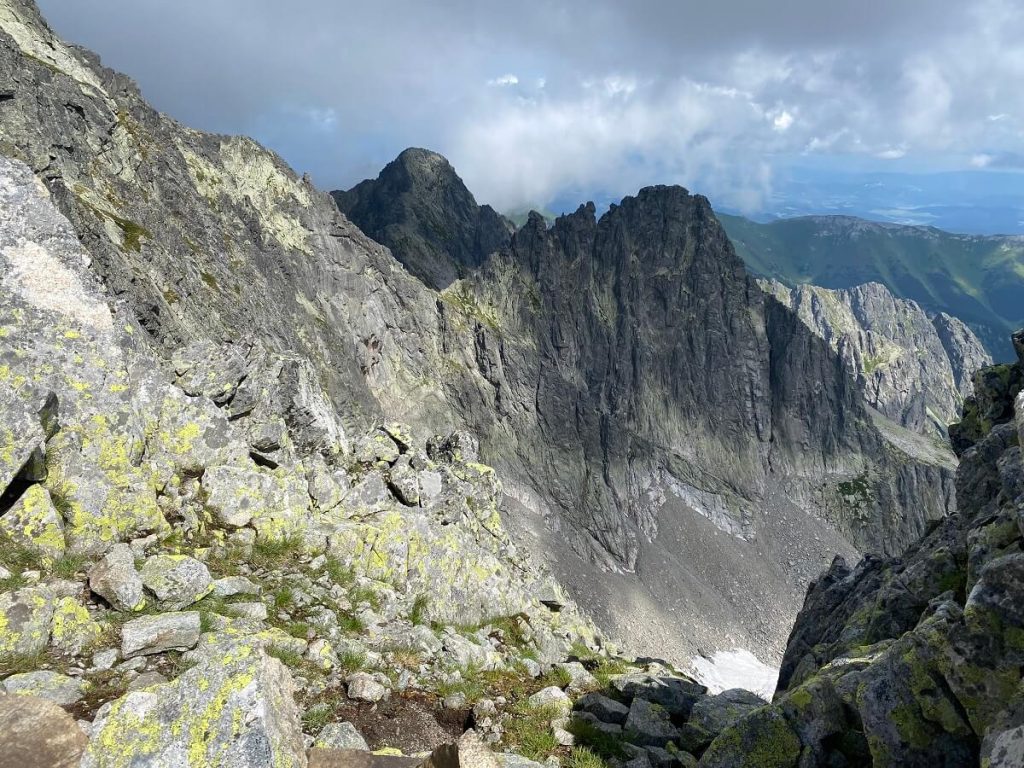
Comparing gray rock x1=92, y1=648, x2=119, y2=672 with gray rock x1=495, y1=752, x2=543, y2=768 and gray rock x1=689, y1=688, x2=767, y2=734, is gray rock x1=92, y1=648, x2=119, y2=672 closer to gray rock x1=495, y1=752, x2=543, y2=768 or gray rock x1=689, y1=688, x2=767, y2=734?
gray rock x1=495, y1=752, x2=543, y2=768

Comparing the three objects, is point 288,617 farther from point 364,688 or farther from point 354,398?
point 354,398

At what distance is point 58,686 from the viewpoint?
8.46 m

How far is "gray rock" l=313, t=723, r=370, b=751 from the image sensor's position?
8.97 meters

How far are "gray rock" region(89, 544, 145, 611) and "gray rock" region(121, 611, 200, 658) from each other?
678 mm

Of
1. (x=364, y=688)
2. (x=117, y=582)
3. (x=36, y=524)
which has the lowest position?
(x=364, y=688)

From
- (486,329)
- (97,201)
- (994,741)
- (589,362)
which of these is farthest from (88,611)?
(589,362)

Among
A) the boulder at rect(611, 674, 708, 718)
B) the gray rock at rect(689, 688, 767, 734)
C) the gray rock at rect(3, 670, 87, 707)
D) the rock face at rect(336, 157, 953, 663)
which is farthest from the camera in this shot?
the rock face at rect(336, 157, 953, 663)

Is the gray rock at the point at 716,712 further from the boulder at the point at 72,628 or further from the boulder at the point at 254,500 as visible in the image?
the boulder at the point at 72,628

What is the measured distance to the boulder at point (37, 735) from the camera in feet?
20.2

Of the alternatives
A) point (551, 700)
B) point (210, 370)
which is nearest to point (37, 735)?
point (551, 700)

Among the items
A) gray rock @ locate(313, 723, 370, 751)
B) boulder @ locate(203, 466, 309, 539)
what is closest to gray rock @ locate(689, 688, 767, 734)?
gray rock @ locate(313, 723, 370, 751)

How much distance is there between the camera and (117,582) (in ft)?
35.8

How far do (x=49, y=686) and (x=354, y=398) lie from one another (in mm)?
109072

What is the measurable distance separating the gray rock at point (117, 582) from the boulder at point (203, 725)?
4.60 m
